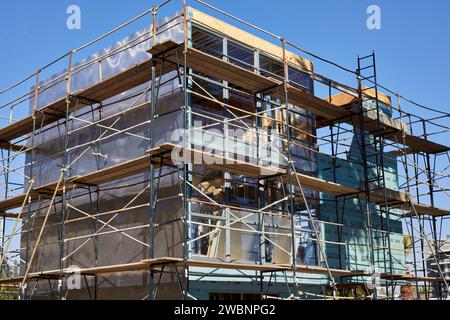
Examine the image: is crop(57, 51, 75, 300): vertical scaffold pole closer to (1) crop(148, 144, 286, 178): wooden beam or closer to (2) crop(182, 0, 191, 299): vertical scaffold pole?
(1) crop(148, 144, 286, 178): wooden beam

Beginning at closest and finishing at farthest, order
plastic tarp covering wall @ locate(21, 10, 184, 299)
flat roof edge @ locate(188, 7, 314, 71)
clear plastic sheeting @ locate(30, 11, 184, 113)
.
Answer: plastic tarp covering wall @ locate(21, 10, 184, 299) < clear plastic sheeting @ locate(30, 11, 184, 113) < flat roof edge @ locate(188, 7, 314, 71)

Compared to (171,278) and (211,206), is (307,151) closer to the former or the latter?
(211,206)

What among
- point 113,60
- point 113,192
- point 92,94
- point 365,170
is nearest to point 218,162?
point 113,192

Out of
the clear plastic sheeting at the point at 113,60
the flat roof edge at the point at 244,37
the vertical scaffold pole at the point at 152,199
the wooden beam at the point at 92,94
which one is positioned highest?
the flat roof edge at the point at 244,37

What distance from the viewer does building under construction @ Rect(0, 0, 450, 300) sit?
12.3 m

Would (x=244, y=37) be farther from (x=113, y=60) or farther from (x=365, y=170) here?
(x=365, y=170)

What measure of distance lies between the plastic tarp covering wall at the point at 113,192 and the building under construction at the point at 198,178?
0.04m

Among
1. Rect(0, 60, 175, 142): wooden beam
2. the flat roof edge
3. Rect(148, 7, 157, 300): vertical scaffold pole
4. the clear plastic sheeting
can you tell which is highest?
the flat roof edge

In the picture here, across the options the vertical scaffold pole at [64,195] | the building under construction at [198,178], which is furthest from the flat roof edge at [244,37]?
the vertical scaffold pole at [64,195]

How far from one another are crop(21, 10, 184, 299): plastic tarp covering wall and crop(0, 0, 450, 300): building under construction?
41 millimetres

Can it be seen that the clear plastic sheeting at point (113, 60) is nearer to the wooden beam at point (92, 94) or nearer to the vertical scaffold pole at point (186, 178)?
the wooden beam at point (92, 94)

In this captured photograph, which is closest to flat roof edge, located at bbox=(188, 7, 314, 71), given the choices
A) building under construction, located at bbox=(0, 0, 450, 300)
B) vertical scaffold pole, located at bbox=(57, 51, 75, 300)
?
building under construction, located at bbox=(0, 0, 450, 300)

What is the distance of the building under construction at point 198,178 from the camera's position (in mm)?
12320
